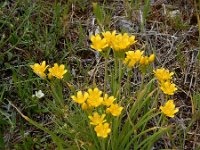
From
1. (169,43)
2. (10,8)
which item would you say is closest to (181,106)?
(169,43)

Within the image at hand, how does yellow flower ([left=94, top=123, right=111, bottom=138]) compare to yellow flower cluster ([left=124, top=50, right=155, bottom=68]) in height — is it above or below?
below

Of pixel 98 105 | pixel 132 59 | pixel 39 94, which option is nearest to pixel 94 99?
pixel 98 105

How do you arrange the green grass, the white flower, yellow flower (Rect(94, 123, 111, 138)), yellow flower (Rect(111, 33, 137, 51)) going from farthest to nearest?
1. the white flower
2. the green grass
3. yellow flower (Rect(111, 33, 137, 51))
4. yellow flower (Rect(94, 123, 111, 138))

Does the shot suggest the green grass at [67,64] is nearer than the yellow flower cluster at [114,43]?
No

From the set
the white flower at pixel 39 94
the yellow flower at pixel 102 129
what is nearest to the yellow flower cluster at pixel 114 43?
the yellow flower at pixel 102 129

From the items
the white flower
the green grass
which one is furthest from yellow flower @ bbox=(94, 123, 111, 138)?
the white flower

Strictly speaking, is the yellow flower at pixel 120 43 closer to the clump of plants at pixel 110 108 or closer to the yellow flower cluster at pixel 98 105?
the clump of plants at pixel 110 108

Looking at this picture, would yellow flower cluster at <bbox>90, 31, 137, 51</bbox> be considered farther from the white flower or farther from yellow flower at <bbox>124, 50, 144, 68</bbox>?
the white flower

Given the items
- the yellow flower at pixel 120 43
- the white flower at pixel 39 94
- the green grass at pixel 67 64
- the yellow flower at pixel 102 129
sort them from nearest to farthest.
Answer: the yellow flower at pixel 102 129
the yellow flower at pixel 120 43
the green grass at pixel 67 64
the white flower at pixel 39 94

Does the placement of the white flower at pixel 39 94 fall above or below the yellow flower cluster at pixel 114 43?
below

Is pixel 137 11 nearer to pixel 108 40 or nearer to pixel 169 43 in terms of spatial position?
pixel 169 43
